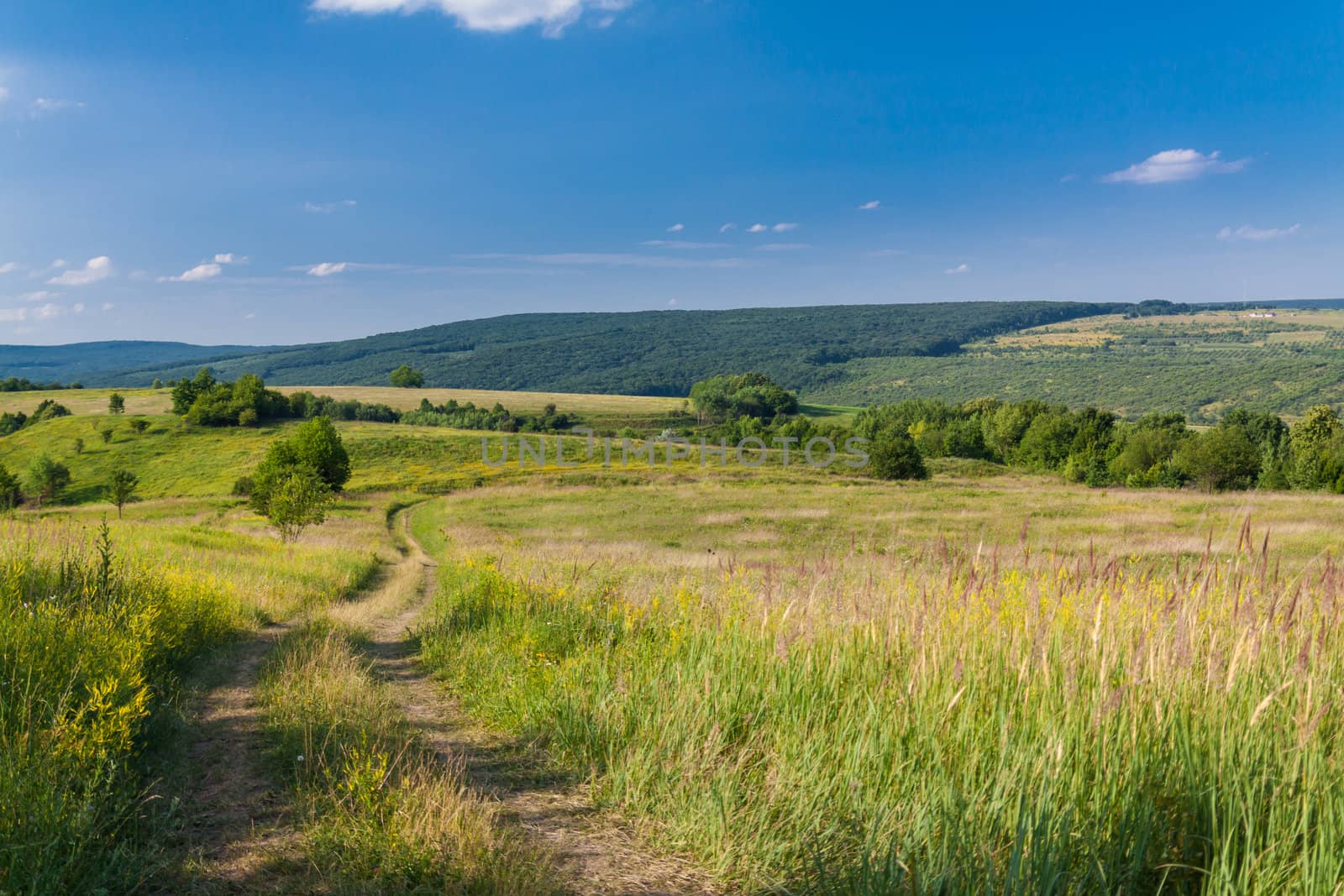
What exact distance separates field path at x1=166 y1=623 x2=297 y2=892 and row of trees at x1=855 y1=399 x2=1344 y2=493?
48.9m

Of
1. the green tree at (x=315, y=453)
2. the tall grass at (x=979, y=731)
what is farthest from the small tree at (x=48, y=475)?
the tall grass at (x=979, y=731)

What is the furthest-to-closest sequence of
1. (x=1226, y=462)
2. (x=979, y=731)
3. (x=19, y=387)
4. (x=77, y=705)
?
(x=19, y=387)
(x=1226, y=462)
(x=77, y=705)
(x=979, y=731)

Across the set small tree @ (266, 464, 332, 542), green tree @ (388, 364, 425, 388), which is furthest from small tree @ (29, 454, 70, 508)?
green tree @ (388, 364, 425, 388)

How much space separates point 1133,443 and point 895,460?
35021 mm

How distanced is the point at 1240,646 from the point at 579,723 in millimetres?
3622

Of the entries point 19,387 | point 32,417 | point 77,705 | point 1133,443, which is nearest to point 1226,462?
point 1133,443

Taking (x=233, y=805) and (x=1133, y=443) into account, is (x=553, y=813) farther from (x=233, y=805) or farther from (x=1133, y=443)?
(x=1133, y=443)

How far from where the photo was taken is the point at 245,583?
38.5 feet

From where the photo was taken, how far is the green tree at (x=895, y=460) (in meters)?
58.8

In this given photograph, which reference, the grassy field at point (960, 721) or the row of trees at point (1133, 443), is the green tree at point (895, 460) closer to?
the row of trees at point (1133, 443)

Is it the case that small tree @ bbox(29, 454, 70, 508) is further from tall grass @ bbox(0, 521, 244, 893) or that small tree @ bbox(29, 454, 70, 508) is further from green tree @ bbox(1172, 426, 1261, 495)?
green tree @ bbox(1172, 426, 1261, 495)

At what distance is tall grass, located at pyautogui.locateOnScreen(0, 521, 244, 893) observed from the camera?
3.19 meters

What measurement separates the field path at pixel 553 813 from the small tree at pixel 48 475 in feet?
272

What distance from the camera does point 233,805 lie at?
13.5ft
